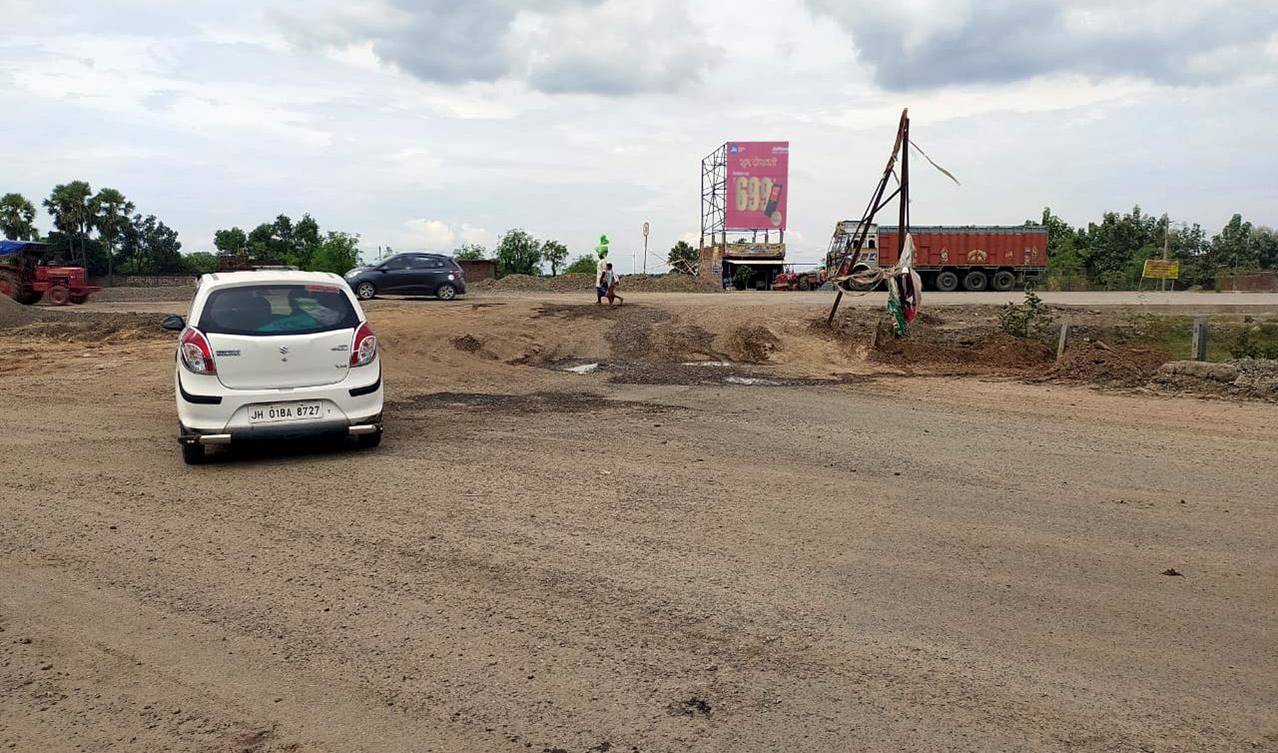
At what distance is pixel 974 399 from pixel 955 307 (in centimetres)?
996

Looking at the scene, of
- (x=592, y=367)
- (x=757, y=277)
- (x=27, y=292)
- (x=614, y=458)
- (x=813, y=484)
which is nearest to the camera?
(x=813, y=484)

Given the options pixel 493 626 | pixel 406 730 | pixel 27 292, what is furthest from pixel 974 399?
pixel 27 292

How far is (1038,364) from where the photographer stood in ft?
55.1

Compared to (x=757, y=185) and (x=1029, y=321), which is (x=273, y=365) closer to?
(x=1029, y=321)

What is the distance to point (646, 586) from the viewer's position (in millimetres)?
5211

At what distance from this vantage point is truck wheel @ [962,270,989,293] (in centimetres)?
4075

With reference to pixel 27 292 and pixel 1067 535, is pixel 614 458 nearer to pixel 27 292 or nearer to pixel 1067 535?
pixel 1067 535

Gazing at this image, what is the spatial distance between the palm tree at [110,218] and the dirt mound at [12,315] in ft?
146

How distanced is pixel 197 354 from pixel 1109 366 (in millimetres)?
13250

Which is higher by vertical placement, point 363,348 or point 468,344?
point 363,348

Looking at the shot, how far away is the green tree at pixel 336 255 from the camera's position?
56.6 m

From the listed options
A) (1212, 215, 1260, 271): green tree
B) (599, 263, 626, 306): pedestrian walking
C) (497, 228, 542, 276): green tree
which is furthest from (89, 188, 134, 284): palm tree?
(1212, 215, 1260, 271): green tree

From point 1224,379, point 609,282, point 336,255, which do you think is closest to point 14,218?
point 336,255

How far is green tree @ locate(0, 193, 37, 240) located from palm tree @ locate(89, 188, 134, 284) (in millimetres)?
4336
